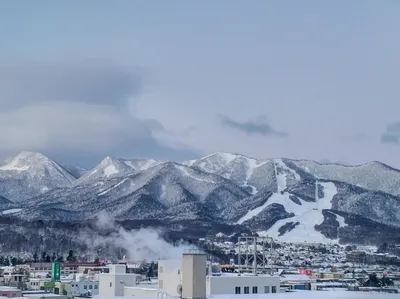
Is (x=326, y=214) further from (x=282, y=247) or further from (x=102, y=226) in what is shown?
(x=102, y=226)

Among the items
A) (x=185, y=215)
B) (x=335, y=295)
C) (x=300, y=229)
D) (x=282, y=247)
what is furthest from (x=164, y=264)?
(x=185, y=215)

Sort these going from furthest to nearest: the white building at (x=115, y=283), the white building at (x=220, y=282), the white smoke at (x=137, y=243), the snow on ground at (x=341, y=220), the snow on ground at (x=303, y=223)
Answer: the snow on ground at (x=341, y=220) → the snow on ground at (x=303, y=223) → the white smoke at (x=137, y=243) → the white building at (x=115, y=283) → the white building at (x=220, y=282)

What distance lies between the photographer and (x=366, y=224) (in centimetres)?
17788

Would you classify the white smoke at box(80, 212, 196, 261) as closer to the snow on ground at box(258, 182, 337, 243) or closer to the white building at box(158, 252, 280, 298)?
the snow on ground at box(258, 182, 337, 243)

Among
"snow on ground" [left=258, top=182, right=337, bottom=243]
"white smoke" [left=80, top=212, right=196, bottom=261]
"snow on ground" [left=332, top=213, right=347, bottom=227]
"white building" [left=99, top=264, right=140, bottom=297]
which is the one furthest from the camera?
"snow on ground" [left=332, top=213, right=347, bottom=227]

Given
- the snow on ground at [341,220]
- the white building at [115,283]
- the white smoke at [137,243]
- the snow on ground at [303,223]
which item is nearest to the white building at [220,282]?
the white building at [115,283]

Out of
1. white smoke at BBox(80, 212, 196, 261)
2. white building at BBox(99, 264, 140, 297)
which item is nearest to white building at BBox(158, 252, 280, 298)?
white building at BBox(99, 264, 140, 297)

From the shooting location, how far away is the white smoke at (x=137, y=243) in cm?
10025

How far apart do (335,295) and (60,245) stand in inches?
4123

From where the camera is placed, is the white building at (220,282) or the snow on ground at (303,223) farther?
the snow on ground at (303,223)

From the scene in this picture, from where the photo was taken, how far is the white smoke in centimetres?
10025

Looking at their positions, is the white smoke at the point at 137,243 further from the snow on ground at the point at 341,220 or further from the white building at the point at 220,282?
the white building at the point at 220,282

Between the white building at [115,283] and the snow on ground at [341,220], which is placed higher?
the snow on ground at [341,220]

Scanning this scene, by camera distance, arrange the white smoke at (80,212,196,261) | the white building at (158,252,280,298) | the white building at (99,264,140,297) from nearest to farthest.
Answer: the white building at (158,252,280,298) → the white building at (99,264,140,297) → the white smoke at (80,212,196,261)
